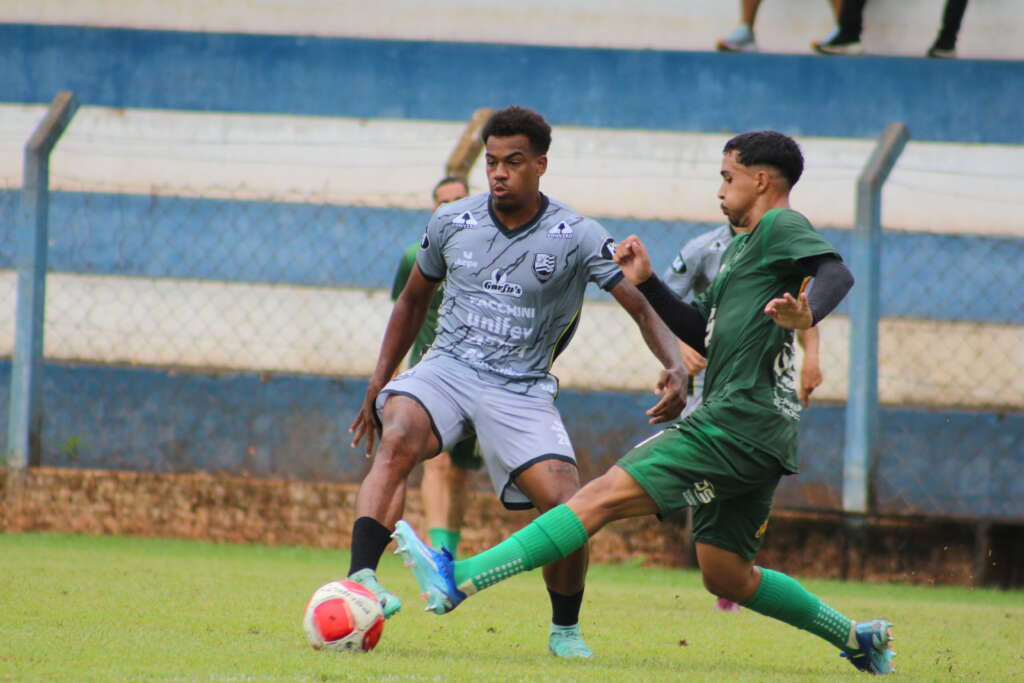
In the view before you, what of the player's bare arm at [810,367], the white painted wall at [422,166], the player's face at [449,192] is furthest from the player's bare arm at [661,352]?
the white painted wall at [422,166]

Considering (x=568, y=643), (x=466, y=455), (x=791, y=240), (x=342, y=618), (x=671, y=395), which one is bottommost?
(x=568, y=643)

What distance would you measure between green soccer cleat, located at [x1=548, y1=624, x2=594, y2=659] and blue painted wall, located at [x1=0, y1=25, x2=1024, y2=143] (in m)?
6.54

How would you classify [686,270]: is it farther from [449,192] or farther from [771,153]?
[771,153]

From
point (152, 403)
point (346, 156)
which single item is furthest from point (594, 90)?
point (152, 403)

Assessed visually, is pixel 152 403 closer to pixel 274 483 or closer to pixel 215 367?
pixel 215 367

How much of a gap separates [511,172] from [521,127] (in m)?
0.17

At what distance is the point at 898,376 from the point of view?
10336 mm

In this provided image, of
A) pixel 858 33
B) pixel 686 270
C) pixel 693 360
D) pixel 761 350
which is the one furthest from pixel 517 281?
pixel 858 33

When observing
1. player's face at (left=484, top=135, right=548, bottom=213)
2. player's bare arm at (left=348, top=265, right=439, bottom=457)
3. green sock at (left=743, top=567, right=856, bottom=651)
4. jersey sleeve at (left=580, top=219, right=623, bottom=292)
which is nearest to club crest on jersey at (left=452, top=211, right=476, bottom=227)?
player's face at (left=484, top=135, right=548, bottom=213)

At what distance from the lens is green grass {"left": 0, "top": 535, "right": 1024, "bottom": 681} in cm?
445

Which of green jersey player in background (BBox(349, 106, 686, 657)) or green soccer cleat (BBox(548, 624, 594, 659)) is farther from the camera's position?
green jersey player in background (BBox(349, 106, 686, 657))

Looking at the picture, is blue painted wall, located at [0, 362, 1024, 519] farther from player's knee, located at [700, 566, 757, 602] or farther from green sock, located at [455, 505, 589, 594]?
green sock, located at [455, 505, 589, 594]

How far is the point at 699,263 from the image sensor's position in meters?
7.39

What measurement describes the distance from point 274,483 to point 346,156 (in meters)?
2.87
